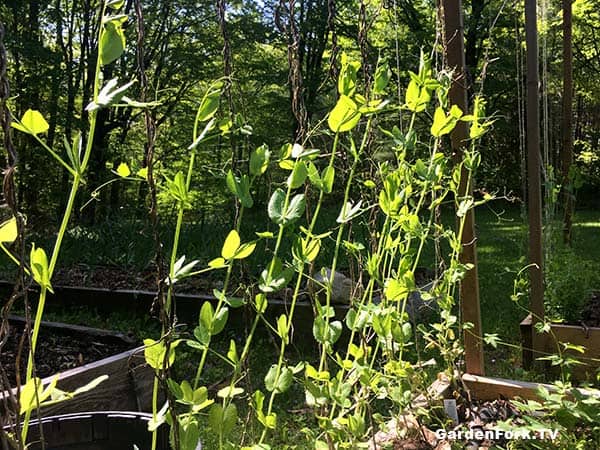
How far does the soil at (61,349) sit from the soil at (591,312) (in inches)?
87.1

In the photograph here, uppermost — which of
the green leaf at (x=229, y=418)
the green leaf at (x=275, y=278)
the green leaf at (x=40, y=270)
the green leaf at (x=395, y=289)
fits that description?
the green leaf at (x=40, y=270)

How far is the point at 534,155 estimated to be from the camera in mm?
2189

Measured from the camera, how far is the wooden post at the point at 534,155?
2.19 metres

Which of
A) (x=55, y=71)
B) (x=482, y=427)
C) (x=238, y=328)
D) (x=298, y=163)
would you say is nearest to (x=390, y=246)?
(x=298, y=163)

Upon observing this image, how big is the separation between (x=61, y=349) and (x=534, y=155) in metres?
2.28

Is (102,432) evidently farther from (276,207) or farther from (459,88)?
(459,88)

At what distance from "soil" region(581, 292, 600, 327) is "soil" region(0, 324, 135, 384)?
7.26 ft

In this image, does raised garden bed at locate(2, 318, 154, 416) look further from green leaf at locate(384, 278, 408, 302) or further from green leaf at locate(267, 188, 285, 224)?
green leaf at locate(267, 188, 285, 224)

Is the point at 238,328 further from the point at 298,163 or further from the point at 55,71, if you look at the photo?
the point at 55,71

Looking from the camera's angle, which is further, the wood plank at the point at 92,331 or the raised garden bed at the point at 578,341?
the wood plank at the point at 92,331

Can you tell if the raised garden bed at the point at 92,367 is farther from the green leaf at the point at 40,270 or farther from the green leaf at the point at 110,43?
the green leaf at the point at 110,43

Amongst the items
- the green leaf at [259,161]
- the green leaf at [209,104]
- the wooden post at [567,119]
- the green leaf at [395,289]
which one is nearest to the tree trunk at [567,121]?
the wooden post at [567,119]

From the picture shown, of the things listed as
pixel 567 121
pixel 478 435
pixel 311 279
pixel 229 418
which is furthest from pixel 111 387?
pixel 567 121

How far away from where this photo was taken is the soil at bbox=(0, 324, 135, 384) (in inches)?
94.7
